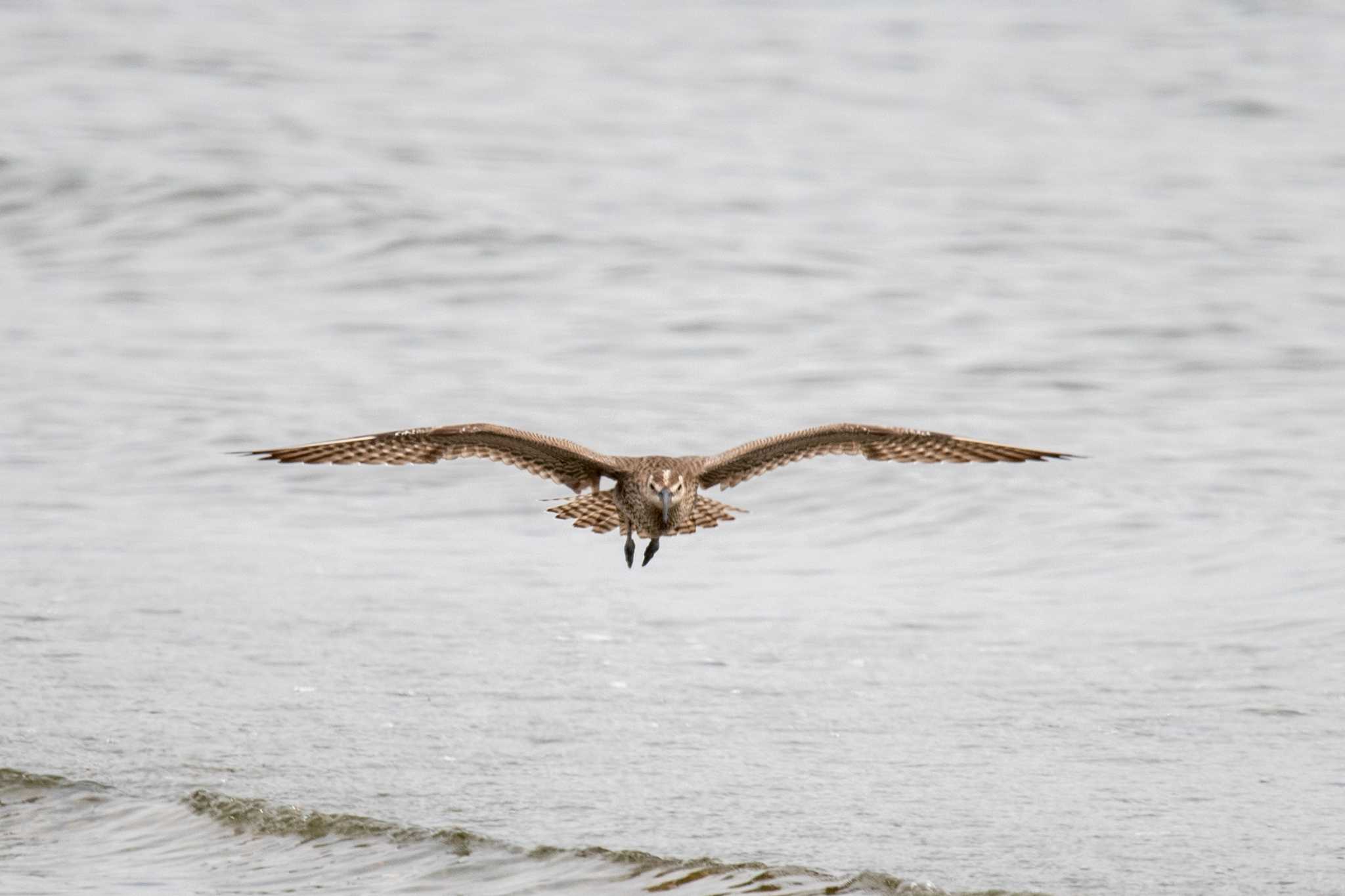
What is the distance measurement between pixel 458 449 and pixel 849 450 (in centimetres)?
145

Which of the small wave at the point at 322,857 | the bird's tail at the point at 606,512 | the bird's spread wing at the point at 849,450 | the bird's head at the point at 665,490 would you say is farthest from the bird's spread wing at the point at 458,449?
the small wave at the point at 322,857

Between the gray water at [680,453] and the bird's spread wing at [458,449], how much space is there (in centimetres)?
115

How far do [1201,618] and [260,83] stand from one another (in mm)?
16820

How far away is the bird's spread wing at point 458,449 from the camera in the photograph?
7.25 meters

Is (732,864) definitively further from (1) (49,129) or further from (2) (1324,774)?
(1) (49,129)

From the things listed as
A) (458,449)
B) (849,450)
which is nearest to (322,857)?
(458,449)

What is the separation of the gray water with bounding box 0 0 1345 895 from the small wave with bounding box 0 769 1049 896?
0.02 meters

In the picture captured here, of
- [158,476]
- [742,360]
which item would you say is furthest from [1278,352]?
[158,476]

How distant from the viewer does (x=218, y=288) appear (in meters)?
16.2

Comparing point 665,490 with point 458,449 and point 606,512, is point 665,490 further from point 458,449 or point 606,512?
point 458,449

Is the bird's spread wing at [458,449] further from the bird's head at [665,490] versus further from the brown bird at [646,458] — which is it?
the bird's head at [665,490]

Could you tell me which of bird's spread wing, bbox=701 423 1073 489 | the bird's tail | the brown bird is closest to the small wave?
the brown bird

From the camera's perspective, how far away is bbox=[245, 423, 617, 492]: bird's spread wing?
7.25 meters

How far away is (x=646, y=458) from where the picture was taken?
24.5 ft
